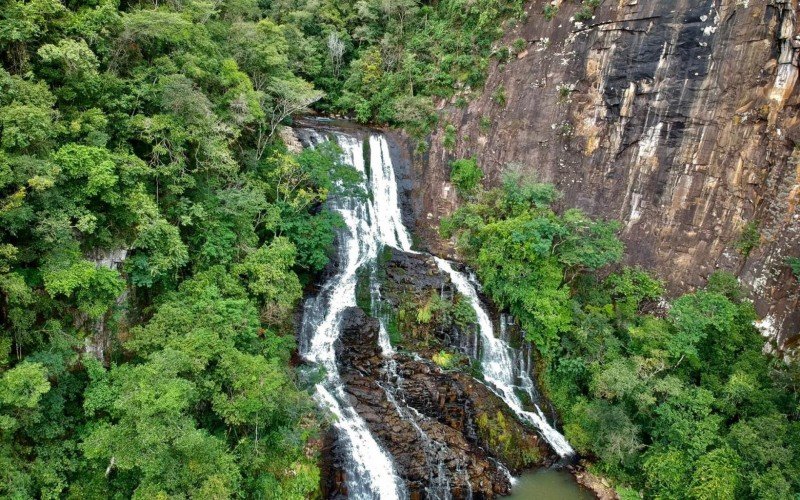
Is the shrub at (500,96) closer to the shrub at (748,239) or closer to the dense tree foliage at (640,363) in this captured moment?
the dense tree foliage at (640,363)

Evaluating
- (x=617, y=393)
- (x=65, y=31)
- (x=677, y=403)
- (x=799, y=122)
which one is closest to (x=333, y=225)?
(x=65, y=31)

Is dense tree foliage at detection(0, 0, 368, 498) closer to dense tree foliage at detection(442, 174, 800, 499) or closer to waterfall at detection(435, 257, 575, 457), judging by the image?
waterfall at detection(435, 257, 575, 457)

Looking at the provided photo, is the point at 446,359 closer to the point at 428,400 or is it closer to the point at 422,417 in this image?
the point at 428,400

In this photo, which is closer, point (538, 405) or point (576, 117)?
point (538, 405)

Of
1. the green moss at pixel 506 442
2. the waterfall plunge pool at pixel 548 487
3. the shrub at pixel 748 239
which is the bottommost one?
the waterfall plunge pool at pixel 548 487

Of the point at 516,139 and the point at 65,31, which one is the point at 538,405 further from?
the point at 65,31

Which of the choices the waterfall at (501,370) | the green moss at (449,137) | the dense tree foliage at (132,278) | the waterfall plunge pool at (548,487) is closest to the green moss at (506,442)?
the waterfall plunge pool at (548,487)
